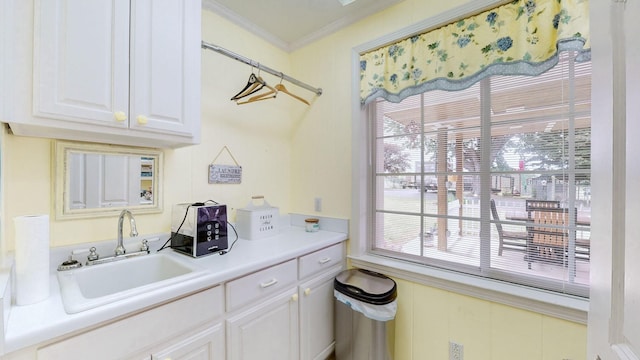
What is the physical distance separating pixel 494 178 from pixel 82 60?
205cm

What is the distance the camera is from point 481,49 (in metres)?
1.40

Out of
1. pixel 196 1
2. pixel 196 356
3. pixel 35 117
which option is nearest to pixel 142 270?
pixel 196 356

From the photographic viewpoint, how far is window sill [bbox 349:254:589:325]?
3.93ft

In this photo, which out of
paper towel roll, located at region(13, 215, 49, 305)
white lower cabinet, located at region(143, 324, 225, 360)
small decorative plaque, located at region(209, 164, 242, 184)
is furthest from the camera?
small decorative plaque, located at region(209, 164, 242, 184)

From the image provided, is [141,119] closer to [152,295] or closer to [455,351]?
[152,295]

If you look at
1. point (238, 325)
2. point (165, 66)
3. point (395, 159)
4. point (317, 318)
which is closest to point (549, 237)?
point (395, 159)

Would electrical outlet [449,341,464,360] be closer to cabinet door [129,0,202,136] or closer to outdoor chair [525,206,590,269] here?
outdoor chair [525,206,590,269]

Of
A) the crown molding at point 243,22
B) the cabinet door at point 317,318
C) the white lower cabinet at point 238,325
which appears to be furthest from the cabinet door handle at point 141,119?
the cabinet door at point 317,318

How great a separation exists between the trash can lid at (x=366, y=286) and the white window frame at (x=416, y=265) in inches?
2.5

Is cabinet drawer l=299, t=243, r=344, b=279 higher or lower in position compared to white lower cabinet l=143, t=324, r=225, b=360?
higher

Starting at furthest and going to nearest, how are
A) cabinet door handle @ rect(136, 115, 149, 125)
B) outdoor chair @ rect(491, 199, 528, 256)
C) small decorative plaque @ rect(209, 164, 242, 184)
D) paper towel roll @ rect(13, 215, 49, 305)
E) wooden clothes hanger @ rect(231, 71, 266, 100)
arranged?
small decorative plaque @ rect(209, 164, 242, 184) → wooden clothes hanger @ rect(231, 71, 266, 100) → outdoor chair @ rect(491, 199, 528, 256) → cabinet door handle @ rect(136, 115, 149, 125) → paper towel roll @ rect(13, 215, 49, 305)

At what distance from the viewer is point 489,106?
1.49 m

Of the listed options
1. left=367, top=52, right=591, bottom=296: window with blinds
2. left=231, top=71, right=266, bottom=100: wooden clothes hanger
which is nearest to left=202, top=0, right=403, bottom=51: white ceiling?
left=231, top=71, right=266, bottom=100: wooden clothes hanger

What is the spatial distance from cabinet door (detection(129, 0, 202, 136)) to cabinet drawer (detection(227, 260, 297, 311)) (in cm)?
81
